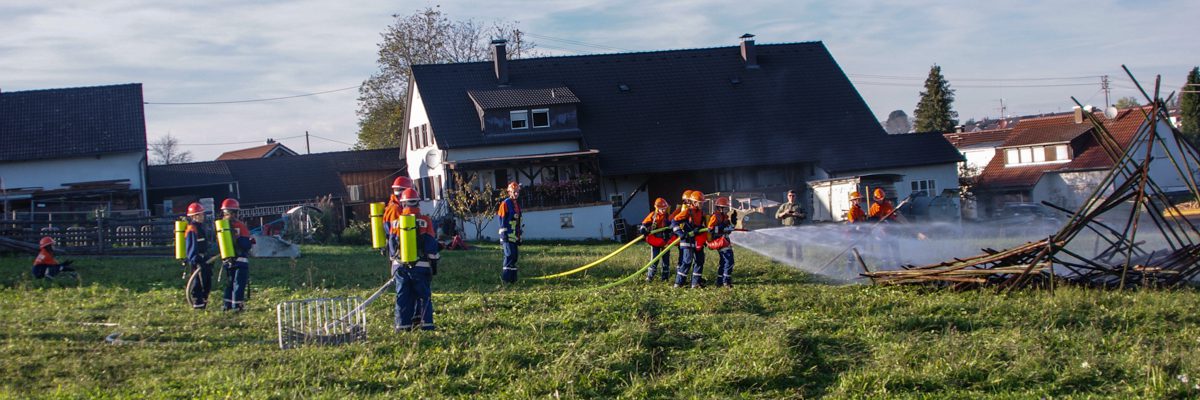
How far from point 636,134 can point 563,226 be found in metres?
6.51

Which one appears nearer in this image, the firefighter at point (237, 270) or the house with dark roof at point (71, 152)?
the firefighter at point (237, 270)

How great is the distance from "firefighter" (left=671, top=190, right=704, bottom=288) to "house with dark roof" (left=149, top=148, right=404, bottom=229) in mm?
33551

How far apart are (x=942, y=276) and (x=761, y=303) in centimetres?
278

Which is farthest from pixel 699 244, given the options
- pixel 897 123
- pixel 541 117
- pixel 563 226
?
pixel 897 123

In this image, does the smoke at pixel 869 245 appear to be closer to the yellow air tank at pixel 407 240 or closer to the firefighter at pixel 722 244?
the firefighter at pixel 722 244

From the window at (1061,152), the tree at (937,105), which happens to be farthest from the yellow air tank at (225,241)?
the tree at (937,105)

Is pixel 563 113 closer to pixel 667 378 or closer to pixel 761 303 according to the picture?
pixel 761 303

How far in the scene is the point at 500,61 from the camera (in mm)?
43781

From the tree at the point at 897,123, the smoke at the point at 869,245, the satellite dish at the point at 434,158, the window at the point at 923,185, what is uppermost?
the tree at the point at 897,123

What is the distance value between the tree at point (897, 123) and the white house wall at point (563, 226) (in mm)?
62431

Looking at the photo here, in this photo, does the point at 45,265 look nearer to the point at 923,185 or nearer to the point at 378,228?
the point at 378,228

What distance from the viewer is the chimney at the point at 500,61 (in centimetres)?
4344

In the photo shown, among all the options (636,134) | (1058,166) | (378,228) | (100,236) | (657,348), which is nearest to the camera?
(657,348)

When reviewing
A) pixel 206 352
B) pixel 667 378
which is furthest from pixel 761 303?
pixel 206 352
